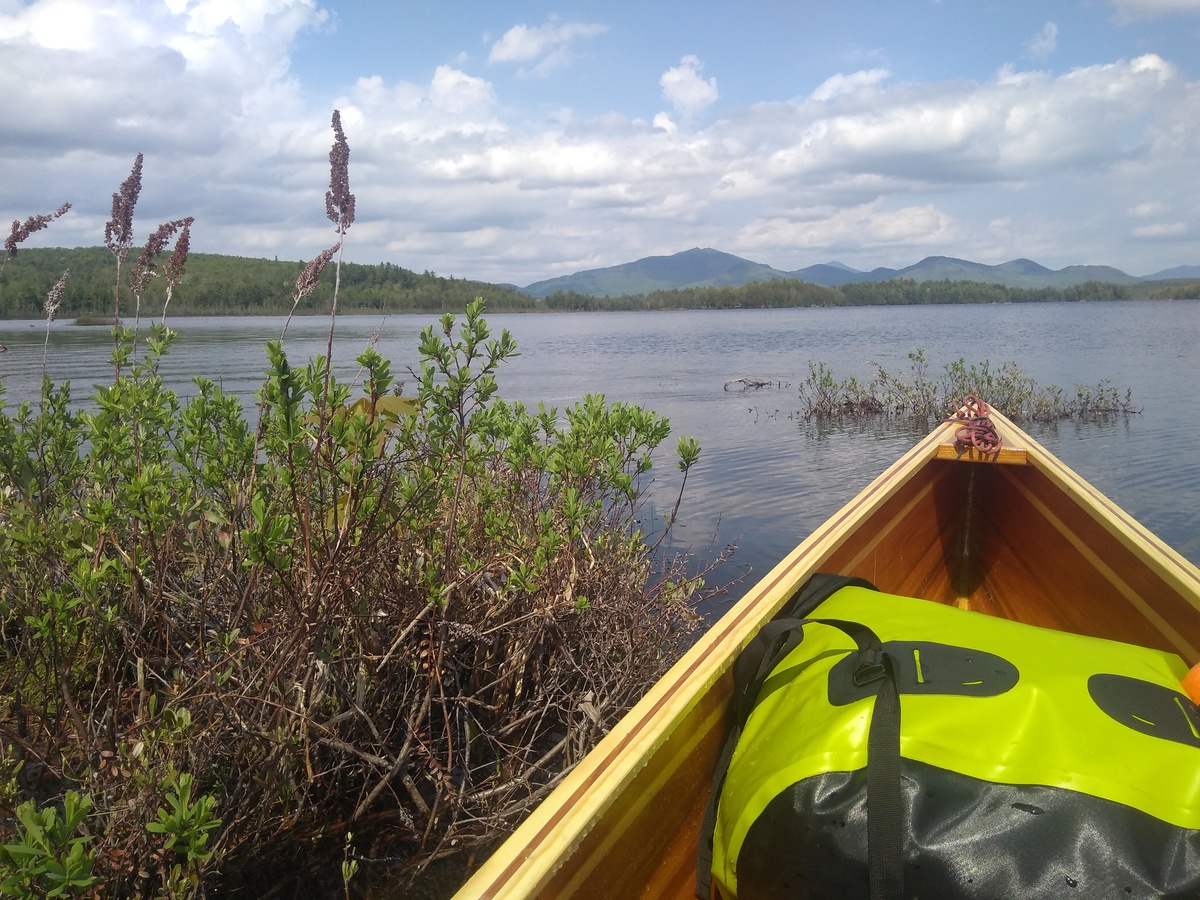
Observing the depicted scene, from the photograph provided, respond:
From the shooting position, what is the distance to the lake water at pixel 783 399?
28.0ft

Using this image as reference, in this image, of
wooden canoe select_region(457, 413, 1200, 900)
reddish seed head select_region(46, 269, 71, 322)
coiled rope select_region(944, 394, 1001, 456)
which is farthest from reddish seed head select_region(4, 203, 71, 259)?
coiled rope select_region(944, 394, 1001, 456)

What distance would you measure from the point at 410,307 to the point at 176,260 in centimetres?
6178

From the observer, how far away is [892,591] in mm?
4258

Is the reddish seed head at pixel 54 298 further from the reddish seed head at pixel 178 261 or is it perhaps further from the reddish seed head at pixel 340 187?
the reddish seed head at pixel 340 187

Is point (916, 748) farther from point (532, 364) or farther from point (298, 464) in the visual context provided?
point (532, 364)

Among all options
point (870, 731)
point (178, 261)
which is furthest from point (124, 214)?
point (870, 731)

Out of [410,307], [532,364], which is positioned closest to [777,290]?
[410,307]

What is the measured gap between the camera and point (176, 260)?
2451 mm

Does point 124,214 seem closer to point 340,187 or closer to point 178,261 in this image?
point 178,261

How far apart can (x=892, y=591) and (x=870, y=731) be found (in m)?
2.85

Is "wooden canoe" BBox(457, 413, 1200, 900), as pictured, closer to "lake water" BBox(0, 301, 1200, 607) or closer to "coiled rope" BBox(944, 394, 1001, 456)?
"coiled rope" BBox(944, 394, 1001, 456)

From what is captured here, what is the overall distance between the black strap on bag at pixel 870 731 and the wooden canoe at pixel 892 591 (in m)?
0.05

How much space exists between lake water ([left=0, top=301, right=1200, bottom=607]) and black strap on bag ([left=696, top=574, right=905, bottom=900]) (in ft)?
11.5

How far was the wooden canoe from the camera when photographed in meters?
1.56
